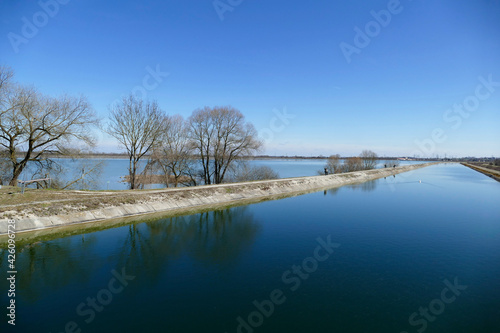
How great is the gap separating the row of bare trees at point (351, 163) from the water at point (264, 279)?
44076 millimetres

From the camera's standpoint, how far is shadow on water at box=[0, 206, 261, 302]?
888 cm

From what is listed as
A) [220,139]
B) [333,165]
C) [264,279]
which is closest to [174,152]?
[220,139]

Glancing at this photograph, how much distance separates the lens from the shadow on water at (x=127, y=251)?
8.88 m

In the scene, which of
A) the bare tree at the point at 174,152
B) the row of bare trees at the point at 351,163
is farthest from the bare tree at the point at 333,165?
the bare tree at the point at 174,152

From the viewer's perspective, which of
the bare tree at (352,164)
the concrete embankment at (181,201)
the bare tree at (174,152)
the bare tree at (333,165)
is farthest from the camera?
the bare tree at (352,164)

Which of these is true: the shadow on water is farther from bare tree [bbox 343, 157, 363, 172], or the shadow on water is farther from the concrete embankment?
bare tree [bbox 343, 157, 363, 172]

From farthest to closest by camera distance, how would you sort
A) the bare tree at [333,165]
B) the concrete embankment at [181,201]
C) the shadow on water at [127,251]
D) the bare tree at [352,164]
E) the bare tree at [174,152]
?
the bare tree at [352,164]
the bare tree at [333,165]
the bare tree at [174,152]
the concrete embankment at [181,201]
the shadow on water at [127,251]

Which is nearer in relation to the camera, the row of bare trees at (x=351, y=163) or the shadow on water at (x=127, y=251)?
the shadow on water at (x=127, y=251)

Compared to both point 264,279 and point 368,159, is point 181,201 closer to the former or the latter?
point 264,279

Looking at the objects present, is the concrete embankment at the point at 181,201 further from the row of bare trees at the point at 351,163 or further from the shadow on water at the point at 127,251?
the row of bare trees at the point at 351,163

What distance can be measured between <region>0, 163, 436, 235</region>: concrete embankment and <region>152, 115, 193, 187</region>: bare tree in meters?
10.3

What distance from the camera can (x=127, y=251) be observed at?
11578 millimetres

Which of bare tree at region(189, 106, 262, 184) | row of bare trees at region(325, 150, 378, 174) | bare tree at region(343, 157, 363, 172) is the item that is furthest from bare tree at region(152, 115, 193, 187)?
bare tree at region(343, 157, 363, 172)

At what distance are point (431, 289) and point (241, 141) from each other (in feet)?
99.7
